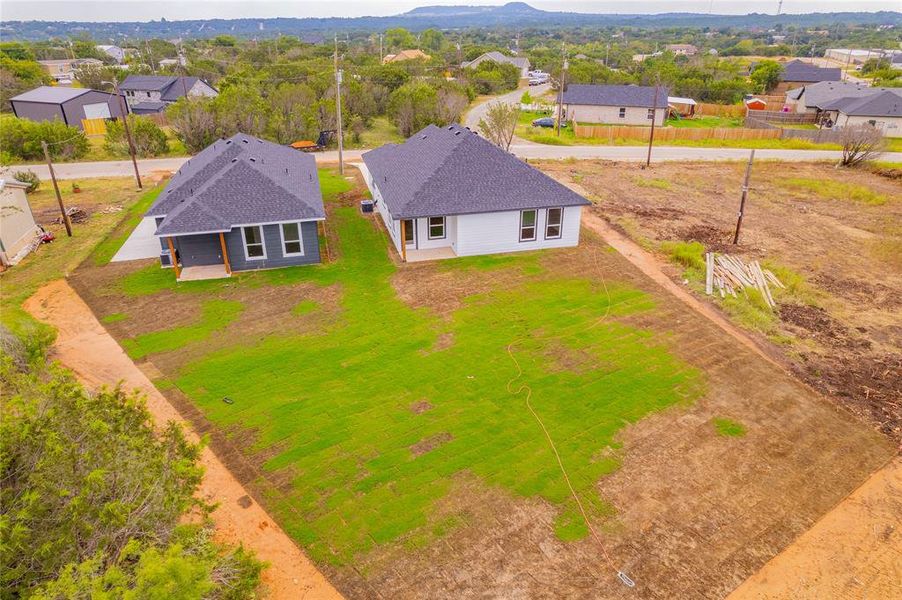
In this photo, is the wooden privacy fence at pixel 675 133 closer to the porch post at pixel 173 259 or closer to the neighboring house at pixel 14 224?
the porch post at pixel 173 259

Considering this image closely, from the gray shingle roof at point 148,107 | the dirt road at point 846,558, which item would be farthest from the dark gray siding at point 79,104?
the dirt road at point 846,558

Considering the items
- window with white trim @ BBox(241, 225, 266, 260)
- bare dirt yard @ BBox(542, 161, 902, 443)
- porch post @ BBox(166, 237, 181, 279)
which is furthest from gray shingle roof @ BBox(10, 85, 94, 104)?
bare dirt yard @ BBox(542, 161, 902, 443)

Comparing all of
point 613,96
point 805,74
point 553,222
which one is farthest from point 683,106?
point 553,222

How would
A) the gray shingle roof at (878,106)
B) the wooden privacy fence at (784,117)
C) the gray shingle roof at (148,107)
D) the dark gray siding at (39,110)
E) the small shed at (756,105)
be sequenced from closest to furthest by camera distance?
1. the dark gray siding at (39,110)
2. the gray shingle roof at (878,106)
3. the gray shingle roof at (148,107)
4. the wooden privacy fence at (784,117)
5. the small shed at (756,105)

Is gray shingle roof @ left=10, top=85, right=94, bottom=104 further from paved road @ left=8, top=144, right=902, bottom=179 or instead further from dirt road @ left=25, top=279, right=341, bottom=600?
dirt road @ left=25, top=279, right=341, bottom=600

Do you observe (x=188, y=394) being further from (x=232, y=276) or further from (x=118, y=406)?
(x=232, y=276)
